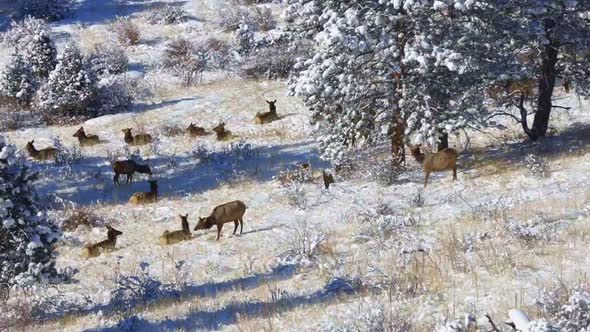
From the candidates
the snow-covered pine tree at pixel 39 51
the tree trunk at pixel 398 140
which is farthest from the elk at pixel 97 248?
the snow-covered pine tree at pixel 39 51

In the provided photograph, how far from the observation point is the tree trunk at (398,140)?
15594 mm

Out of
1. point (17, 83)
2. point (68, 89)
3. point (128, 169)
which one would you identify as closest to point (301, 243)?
point (128, 169)

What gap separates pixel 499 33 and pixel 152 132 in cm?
1259

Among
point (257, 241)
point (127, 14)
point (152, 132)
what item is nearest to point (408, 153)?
point (257, 241)

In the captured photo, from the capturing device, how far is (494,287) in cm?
777

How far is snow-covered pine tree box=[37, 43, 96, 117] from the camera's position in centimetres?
2419

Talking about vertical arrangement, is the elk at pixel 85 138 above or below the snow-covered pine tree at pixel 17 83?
below

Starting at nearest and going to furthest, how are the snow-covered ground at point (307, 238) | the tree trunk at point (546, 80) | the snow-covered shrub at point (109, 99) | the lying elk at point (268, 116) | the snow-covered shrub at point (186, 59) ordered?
the snow-covered ground at point (307, 238)
the tree trunk at point (546, 80)
the lying elk at point (268, 116)
the snow-covered shrub at point (109, 99)
the snow-covered shrub at point (186, 59)

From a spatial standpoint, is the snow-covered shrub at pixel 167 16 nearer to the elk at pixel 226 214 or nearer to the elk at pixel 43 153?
the elk at pixel 43 153

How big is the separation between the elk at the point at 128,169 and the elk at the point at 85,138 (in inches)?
154

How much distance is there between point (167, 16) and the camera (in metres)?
34.2

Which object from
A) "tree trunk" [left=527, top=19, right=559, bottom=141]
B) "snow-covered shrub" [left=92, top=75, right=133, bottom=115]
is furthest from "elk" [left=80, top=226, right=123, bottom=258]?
"snow-covered shrub" [left=92, top=75, right=133, bottom=115]

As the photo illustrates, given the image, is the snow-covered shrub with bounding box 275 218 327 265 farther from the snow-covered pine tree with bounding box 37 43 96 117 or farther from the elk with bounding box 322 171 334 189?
the snow-covered pine tree with bounding box 37 43 96 117

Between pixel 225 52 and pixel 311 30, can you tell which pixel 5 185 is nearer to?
pixel 311 30
